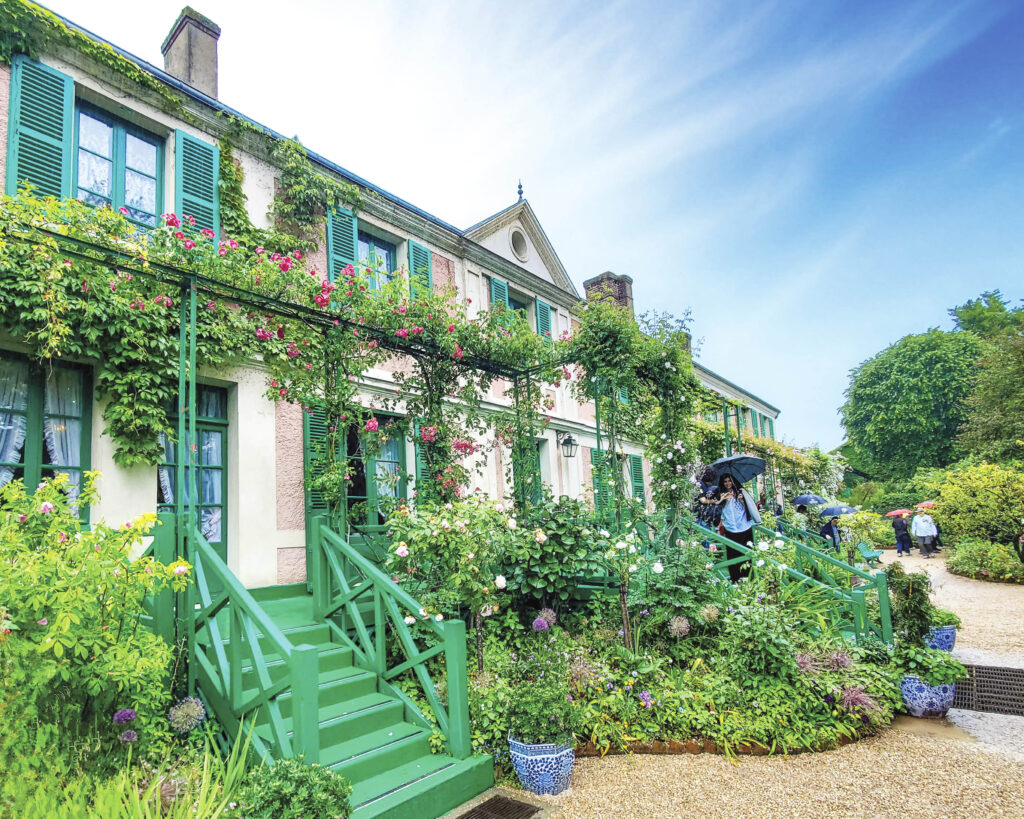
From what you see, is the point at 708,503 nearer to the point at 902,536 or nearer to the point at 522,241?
the point at 522,241

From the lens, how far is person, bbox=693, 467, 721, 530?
787cm

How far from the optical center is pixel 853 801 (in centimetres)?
350

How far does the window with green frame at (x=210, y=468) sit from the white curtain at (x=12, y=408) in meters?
1.16

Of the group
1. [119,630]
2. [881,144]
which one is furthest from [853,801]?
[881,144]

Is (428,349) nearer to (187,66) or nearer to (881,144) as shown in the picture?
(187,66)

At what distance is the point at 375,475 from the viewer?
6.29m

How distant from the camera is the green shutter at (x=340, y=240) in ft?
25.4

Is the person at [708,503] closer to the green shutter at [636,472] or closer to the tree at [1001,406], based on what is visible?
the green shutter at [636,472]

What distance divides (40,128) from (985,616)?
44.3ft

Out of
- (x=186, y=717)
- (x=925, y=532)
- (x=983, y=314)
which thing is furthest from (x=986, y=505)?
(x=983, y=314)

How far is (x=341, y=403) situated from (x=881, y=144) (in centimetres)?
856

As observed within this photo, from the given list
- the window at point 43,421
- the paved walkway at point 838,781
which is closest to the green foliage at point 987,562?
the paved walkway at point 838,781

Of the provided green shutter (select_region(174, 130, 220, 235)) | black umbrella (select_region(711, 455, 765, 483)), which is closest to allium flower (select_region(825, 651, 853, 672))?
black umbrella (select_region(711, 455, 765, 483))

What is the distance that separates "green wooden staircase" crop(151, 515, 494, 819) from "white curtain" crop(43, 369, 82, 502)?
145 centimetres
